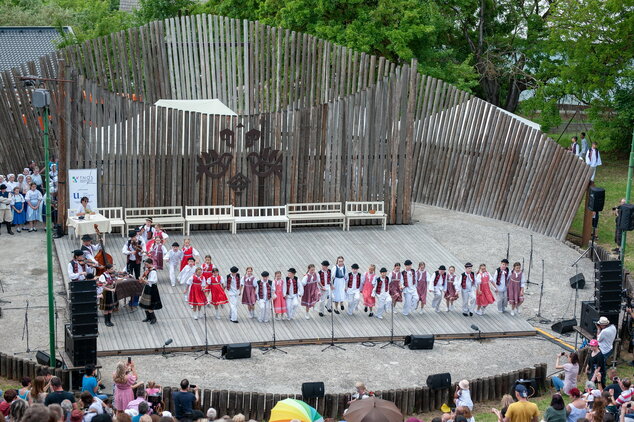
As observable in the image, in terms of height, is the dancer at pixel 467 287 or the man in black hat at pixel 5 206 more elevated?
the man in black hat at pixel 5 206

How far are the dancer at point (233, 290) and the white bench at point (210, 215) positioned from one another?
612cm

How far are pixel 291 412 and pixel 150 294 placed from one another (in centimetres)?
803

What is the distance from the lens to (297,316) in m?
24.5

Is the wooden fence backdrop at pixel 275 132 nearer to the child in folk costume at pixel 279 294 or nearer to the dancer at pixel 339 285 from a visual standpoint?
the dancer at pixel 339 285

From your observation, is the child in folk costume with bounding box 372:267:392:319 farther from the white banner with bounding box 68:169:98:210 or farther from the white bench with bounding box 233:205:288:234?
the white banner with bounding box 68:169:98:210

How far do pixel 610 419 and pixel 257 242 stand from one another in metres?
15.8

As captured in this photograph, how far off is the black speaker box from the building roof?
2533 cm

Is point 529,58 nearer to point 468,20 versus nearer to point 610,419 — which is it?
point 468,20

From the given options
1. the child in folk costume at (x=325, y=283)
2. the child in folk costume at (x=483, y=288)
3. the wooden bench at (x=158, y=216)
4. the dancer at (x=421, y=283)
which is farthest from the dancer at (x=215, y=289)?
the wooden bench at (x=158, y=216)

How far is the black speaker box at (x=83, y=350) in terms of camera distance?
20352 mm

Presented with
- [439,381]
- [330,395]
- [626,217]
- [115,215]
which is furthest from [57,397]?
[626,217]

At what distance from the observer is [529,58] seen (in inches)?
1732

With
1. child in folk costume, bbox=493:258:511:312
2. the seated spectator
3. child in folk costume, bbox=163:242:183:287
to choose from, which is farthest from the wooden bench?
the seated spectator

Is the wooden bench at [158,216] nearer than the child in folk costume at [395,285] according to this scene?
No
